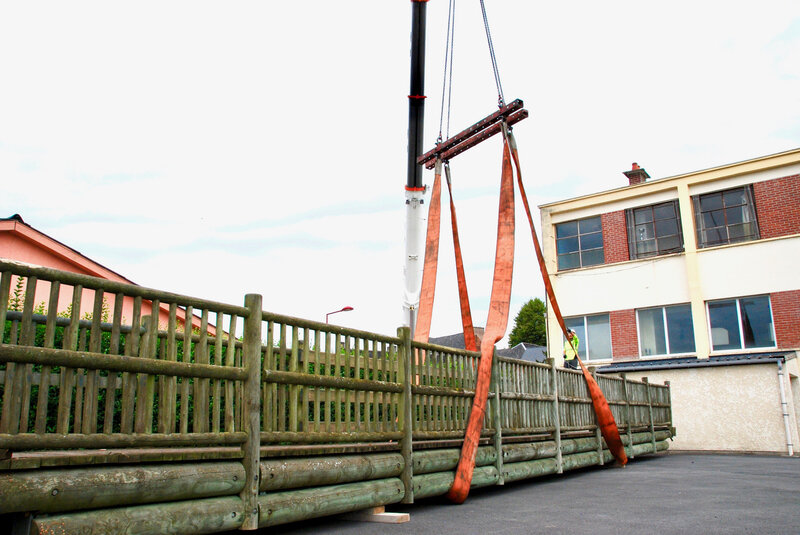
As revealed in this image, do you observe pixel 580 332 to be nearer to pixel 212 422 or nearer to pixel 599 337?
pixel 599 337

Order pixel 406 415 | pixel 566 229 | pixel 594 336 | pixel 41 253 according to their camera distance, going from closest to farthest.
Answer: pixel 406 415 < pixel 41 253 < pixel 594 336 < pixel 566 229

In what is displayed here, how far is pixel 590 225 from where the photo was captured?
2695cm

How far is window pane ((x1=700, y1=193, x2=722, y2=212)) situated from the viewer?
2403 centimetres

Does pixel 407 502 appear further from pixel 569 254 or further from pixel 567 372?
pixel 569 254

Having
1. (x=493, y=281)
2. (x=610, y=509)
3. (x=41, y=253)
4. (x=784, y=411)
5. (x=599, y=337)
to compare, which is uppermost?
(x=41, y=253)

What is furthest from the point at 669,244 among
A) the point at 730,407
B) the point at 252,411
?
the point at 252,411

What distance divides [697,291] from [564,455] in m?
14.4

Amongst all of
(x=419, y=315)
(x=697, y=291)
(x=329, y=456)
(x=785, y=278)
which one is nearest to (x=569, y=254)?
(x=697, y=291)

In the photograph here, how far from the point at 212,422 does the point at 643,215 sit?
2336cm

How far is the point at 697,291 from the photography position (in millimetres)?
23484

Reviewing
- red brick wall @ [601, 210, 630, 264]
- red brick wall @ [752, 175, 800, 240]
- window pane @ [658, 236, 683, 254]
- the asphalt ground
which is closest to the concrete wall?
red brick wall @ [752, 175, 800, 240]

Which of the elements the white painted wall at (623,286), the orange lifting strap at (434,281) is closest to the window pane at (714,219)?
the white painted wall at (623,286)

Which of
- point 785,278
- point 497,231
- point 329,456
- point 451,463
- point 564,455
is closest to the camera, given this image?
point 329,456

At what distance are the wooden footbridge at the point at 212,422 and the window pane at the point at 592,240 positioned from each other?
18.6 metres
